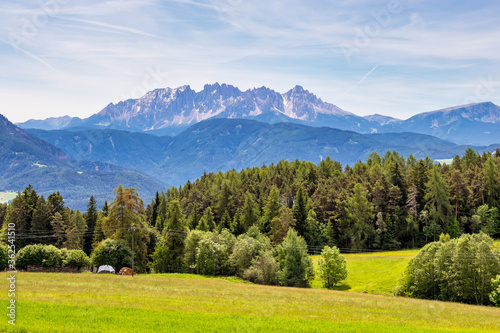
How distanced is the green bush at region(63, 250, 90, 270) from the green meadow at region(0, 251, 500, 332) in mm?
25694

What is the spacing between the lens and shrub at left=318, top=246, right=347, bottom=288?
71.0 meters

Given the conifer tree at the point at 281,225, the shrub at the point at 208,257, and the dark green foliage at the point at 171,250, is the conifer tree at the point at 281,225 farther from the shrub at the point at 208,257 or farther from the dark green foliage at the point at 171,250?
the dark green foliage at the point at 171,250

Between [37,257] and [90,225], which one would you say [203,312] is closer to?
[37,257]

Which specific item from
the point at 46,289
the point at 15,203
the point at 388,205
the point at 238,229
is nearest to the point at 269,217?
the point at 238,229

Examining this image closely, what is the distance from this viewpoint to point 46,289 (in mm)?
38406

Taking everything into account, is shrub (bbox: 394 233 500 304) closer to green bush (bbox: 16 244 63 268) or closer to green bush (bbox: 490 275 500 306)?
green bush (bbox: 490 275 500 306)

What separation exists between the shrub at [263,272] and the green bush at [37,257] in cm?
3513

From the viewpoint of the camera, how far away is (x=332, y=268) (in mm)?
71438

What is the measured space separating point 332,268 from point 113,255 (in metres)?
41.1

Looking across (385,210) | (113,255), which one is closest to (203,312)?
(113,255)

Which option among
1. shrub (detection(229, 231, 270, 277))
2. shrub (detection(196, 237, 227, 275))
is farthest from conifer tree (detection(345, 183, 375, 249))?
shrub (detection(196, 237, 227, 275))

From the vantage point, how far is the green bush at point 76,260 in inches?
2841

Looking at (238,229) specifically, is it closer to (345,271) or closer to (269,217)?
(269,217)

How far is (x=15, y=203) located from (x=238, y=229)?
5770 cm
